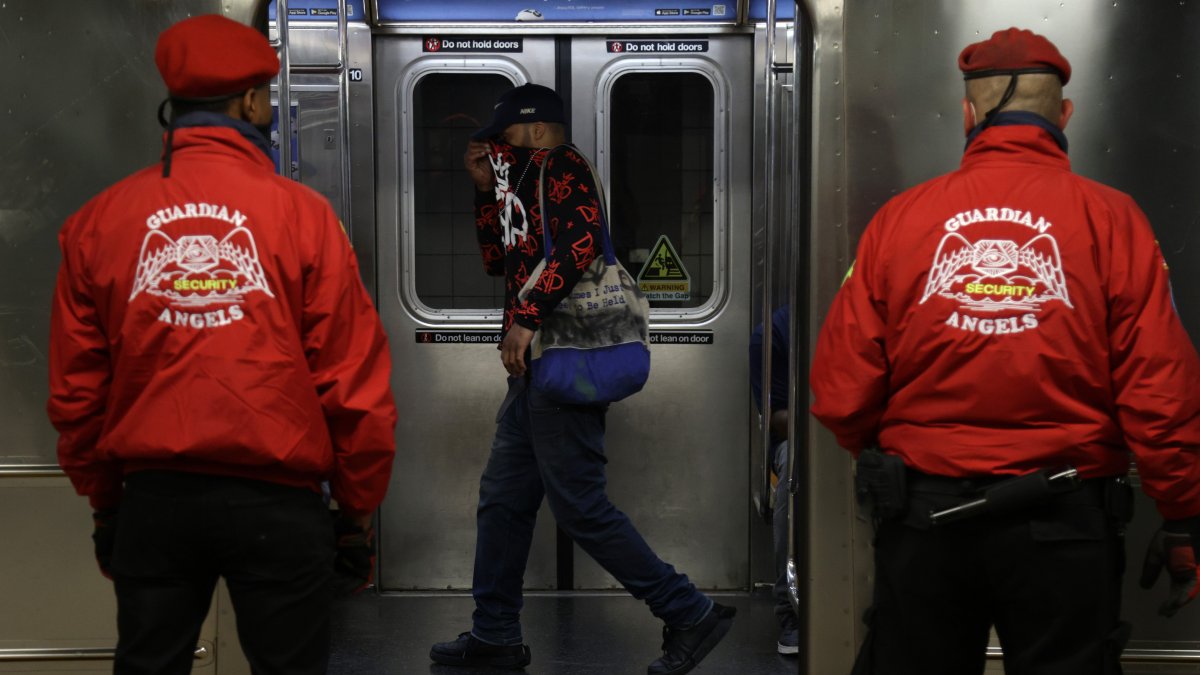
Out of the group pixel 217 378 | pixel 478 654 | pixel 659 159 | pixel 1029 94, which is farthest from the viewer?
pixel 659 159

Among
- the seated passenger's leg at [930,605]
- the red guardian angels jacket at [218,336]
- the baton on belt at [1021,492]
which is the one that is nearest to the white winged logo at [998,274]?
the baton on belt at [1021,492]

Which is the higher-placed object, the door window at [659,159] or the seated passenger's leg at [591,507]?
the door window at [659,159]

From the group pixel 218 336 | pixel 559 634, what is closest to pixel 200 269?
pixel 218 336

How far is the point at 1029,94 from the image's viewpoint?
3016 millimetres

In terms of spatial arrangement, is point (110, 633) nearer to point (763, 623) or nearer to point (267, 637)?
point (267, 637)

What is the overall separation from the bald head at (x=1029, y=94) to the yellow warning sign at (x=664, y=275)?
8.42 feet

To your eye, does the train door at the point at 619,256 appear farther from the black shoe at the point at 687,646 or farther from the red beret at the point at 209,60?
the red beret at the point at 209,60

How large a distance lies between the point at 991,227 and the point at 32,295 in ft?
8.48

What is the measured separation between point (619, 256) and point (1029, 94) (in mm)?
2710

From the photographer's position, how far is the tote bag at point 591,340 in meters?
4.41

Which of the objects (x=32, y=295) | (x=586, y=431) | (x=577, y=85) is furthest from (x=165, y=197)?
(x=577, y=85)

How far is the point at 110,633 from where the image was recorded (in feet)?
12.8

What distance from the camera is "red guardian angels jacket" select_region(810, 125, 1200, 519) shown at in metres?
2.78

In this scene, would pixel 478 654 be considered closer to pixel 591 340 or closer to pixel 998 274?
pixel 591 340
